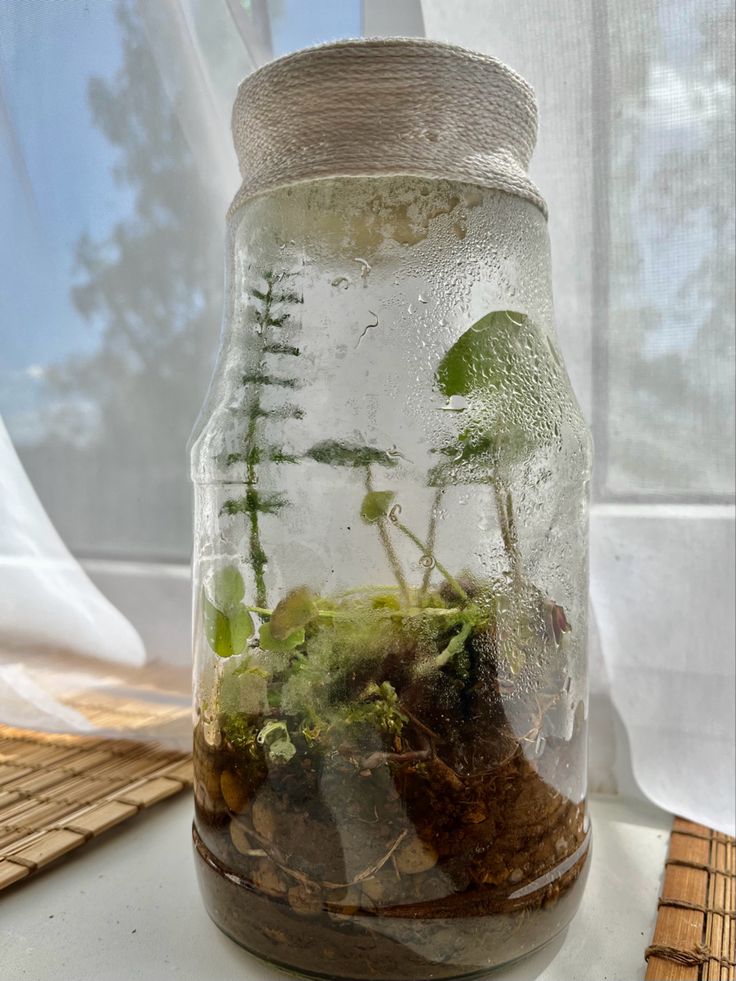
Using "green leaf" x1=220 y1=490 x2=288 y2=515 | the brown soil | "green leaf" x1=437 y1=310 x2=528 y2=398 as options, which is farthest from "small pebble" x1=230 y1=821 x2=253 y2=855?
"green leaf" x1=437 y1=310 x2=528 y2=398

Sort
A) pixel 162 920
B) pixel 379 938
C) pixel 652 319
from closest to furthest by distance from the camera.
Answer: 1. pixel 379 938
2. pixel 162 920
3. pixel 652 319

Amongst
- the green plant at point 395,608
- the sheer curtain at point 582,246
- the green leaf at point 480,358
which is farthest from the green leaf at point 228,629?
the sheer curtain at point 582,246

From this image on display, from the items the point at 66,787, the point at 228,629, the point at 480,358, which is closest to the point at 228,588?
the point at 228,629

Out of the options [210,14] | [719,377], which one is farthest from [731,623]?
[210,14]

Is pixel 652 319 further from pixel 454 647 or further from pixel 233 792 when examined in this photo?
pixel 233 792

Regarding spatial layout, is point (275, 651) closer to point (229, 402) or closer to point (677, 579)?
point (229, 402)

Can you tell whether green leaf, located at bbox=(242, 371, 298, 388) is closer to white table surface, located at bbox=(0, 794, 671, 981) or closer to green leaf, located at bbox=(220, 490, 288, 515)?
green leaf, located at bbox=(220, 490, 288, 515)

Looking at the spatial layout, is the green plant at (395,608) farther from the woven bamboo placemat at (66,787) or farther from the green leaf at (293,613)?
the woven bamboo placemat at (66,787)
